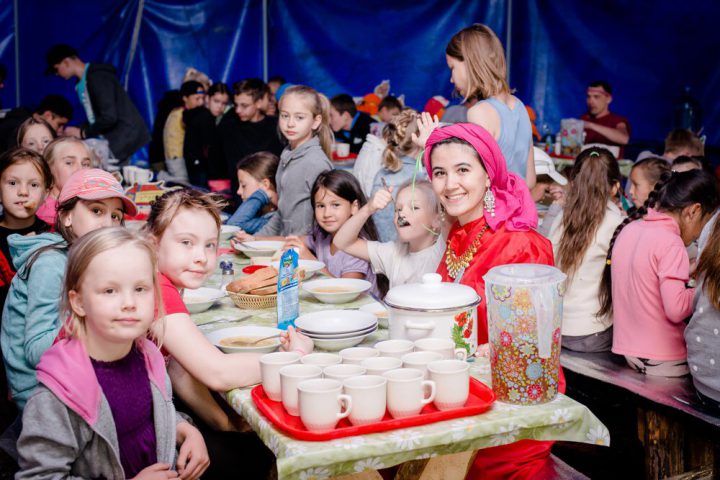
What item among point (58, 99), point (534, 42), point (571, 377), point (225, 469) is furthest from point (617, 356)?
point (534, 42)

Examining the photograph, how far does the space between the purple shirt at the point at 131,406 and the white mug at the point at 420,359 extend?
2.31 feet

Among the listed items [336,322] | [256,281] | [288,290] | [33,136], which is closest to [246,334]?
[288,290]

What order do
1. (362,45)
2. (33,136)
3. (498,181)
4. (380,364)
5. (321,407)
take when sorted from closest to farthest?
(321,407), (380,364), (498,181), (33,136), (362,45)

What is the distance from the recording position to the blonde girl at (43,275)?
2572 millimetres

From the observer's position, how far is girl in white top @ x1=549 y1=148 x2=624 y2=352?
3.82m

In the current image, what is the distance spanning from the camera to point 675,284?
11.1 ft

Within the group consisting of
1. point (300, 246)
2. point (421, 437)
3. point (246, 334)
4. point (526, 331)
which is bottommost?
point (421, 437)

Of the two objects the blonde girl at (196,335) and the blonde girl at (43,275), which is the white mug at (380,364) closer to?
the blonde girl at (196,335)

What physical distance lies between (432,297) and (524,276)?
0.33 m

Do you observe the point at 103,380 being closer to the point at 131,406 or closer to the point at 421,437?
the point at 131,406

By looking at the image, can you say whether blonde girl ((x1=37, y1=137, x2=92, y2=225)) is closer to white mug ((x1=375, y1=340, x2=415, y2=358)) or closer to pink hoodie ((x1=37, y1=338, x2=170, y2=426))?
pink hoodie ((x1=37, y1=338, x2=170, y2=426))

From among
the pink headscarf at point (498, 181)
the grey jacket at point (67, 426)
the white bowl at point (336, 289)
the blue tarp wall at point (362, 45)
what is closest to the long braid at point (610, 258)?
the pink headscarf at point (498, 181)

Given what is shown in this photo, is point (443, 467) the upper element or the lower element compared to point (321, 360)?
lower

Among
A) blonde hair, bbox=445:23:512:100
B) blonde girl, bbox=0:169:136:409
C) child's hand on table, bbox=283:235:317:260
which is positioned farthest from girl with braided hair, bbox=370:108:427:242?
blonde girl, bbox=0:169:136:409
